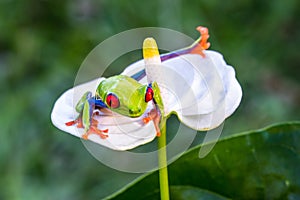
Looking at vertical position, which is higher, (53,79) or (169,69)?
(169,69)

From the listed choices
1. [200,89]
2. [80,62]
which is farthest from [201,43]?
[80,62]

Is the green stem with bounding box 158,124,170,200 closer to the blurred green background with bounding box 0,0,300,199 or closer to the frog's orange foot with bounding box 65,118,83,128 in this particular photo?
the frog's orange foot with bounding box 65,118,83,128

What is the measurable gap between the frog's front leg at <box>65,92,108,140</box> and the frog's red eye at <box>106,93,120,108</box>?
0.03m

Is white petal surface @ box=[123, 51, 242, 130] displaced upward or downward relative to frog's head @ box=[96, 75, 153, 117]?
downward

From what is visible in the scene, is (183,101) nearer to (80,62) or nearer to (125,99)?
(125,99)

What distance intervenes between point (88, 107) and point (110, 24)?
3.54 ft

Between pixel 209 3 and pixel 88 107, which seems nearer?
pixel 88 107

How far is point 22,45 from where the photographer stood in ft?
5.11

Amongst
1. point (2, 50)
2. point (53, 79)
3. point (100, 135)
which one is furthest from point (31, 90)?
point (100, 135)

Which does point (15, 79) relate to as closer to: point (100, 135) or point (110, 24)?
point (110, 24)

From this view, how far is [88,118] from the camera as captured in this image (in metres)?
0.49

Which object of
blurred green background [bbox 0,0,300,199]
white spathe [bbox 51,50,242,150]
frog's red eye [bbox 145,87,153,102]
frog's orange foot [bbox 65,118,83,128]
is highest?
frog's red eye [bbox 145,87,153,102]

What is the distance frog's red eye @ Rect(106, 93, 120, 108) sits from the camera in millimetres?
458

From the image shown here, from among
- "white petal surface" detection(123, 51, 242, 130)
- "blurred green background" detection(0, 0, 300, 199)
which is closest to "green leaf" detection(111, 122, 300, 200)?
"white petal surface" detection(123, 51, 242, 130)
